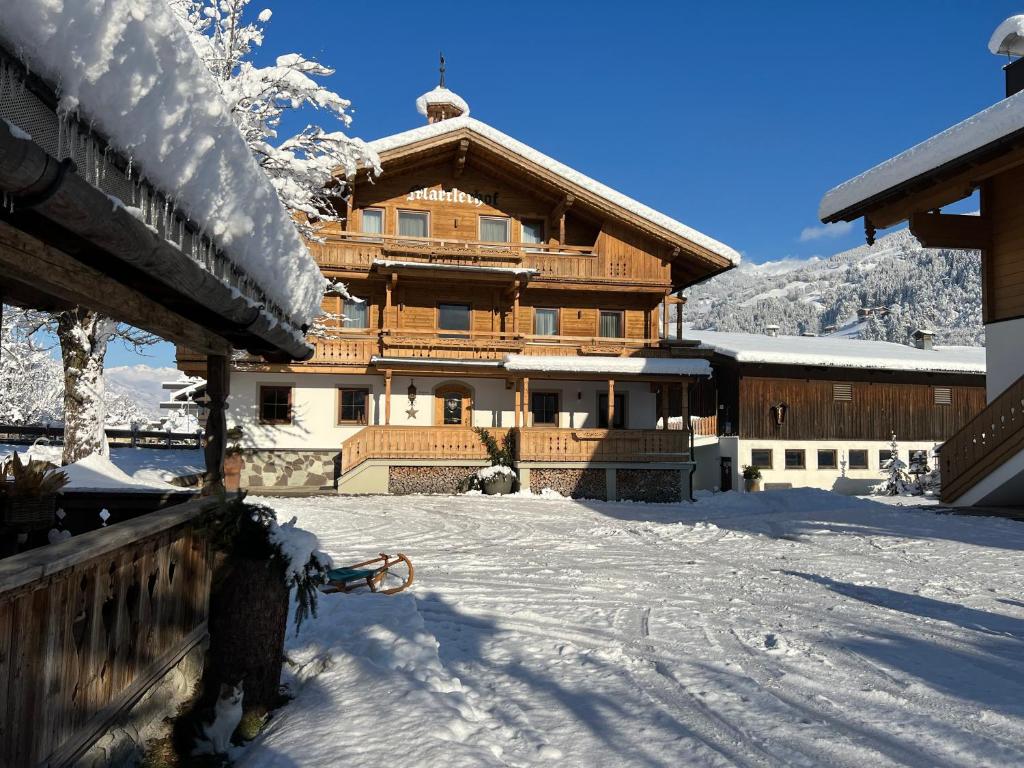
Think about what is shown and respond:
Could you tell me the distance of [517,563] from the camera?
10.2m

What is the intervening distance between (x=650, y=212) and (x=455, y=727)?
22.1 m

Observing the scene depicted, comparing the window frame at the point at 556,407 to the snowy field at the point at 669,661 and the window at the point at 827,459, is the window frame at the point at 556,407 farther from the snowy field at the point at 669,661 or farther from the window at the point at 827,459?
the snowy field at the point at 669,661

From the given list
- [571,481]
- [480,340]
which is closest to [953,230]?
[571,481]

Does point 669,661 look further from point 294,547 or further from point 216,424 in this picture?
point 216,424

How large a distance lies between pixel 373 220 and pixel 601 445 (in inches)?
417

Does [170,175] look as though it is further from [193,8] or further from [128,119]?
[193,8]

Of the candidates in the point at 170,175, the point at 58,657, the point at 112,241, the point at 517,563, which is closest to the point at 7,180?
the point at 112,241

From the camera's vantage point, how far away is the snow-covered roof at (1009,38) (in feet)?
55.4

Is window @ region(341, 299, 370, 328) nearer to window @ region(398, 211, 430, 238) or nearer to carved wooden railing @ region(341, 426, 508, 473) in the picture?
window @ region(398, 211, 430, 238)

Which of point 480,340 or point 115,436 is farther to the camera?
point 115,436

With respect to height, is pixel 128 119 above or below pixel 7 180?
above

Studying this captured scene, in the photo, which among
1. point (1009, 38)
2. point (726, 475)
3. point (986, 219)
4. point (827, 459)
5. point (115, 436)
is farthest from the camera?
point (827, 459)

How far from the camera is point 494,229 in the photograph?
80.8 feet

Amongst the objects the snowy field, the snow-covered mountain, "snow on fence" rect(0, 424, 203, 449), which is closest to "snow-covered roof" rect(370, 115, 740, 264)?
"snow on fence" rect(0, 424, 203, 449)
